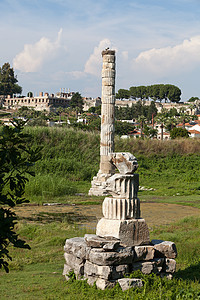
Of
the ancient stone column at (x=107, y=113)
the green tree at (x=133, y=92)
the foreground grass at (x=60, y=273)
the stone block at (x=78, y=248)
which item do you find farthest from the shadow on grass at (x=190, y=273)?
the green tree at (x=133, y=92)

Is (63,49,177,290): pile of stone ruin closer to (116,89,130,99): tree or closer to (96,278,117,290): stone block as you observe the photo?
(96,278,117,290): stone block

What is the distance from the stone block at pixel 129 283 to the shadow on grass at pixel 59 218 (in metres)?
5.91

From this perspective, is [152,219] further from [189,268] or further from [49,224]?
[189,268]

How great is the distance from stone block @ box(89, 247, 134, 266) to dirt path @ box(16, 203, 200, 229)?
15.9ft

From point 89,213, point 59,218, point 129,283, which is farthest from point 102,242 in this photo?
point 89,213

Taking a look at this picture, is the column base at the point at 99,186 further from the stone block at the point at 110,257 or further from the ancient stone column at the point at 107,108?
the stone block at the point at 110,257

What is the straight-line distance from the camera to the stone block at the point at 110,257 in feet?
17.0

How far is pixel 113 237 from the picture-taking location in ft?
18.3

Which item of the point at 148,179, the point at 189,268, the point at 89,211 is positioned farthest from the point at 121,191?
the point at 148,179

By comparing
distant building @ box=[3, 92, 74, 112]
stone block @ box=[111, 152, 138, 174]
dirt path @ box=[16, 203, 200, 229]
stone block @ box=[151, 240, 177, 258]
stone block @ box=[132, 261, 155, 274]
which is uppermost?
distant building @ box=[3, 92, 74, 112]

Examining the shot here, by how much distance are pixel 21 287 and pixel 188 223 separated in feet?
18.9

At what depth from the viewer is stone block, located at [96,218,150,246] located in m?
5.64

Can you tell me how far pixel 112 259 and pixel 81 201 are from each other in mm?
10336

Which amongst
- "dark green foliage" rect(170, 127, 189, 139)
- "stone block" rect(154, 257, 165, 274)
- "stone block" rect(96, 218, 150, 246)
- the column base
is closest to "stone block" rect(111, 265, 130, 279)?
"stone block" rect(96, 218, 150, 246)
